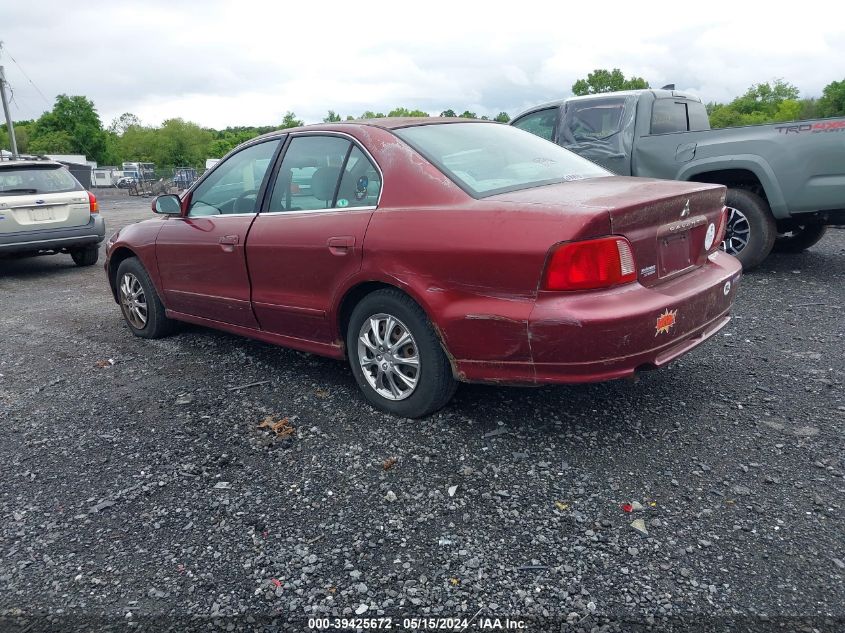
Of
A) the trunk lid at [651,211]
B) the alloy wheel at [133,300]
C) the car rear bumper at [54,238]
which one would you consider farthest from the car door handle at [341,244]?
the car rear bumper at [54,238]

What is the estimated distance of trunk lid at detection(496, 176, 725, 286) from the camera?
311 cm

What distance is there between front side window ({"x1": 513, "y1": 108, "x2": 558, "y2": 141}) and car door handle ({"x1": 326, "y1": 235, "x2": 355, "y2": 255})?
524 centimetres

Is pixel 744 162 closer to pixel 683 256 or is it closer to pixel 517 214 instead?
pixel 683 256

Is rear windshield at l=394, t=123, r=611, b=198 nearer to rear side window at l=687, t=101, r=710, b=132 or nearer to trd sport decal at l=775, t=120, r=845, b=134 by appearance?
trd sport decal at l=775, t=120, r=845, b=134

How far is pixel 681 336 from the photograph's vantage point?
3.34 m

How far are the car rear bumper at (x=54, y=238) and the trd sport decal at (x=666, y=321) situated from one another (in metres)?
8.73

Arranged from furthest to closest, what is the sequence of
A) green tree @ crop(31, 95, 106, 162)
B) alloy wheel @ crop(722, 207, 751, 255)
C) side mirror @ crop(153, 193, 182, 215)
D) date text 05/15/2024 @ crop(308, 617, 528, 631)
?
1. green tree @ crop(31, 95, 106, 162)
2. alloy wheel @ crop(722, 207, 751, 255)
3. side mirror @ crop(153, 193, 182, 215)
4. date text 05/15/2024 @ crop(308, 617, 528, 631)

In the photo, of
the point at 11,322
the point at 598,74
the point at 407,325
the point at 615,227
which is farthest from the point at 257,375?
the point at 598,74

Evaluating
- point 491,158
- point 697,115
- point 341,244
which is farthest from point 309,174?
point 697,115

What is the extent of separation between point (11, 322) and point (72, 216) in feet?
11.2

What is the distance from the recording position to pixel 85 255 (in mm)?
10320

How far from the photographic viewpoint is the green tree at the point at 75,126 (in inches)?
4038

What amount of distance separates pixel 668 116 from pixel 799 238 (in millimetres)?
2093

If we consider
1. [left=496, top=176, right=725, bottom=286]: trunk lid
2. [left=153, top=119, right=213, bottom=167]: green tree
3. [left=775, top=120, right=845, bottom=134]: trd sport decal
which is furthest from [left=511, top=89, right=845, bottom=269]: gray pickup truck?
[left=153, top=119, right=213, bottom=167]: green tree
